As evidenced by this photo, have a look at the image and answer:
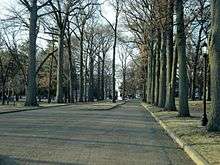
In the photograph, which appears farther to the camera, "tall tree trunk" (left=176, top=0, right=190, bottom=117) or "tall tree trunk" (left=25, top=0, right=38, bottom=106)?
"tall tree trunk" (left=25, top=0, right=38, bottom=106)

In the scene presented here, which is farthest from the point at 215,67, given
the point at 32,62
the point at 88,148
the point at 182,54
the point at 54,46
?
the point at 54,46

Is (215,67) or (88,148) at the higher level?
(215,67)

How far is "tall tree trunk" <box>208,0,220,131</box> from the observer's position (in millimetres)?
18500

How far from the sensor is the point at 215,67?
18516 millimetres

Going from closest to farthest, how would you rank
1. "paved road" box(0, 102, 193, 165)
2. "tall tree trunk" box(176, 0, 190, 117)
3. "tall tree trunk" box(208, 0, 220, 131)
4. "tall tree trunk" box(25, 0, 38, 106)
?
1. "paved road" box(0, 102, 193, 165)
2. "tall tree trunk" box(208, 0, 220, 131)
3. "tall tree trunk" box(176, 0, 190, 117)
4. "tall tree trunk" box(25, 0, 38, 106)

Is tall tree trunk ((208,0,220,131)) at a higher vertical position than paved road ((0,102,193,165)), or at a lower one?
higher

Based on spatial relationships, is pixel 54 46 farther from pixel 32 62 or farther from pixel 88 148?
pixel 88 148

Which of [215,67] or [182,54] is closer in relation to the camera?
[215,67]

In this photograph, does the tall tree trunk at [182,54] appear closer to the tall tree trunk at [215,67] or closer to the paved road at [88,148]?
the tall tree trunk at [215,67]

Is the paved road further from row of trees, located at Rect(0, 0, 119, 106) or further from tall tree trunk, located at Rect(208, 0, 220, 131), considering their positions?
row of trees, located at Rect(0, 0, 119, 106)

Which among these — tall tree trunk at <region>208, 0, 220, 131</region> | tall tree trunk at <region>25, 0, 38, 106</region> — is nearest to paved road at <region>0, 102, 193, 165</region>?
tall tree trunk at <region>208, 0, 220, 131</region>

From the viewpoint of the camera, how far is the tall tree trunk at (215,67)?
1850 cm

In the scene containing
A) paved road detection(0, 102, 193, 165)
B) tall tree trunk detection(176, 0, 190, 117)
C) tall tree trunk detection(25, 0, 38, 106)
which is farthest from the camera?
tall tree trunk detection(25, 0, 38, 106)

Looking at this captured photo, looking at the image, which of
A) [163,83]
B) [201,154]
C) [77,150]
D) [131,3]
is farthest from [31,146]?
[131,3]
